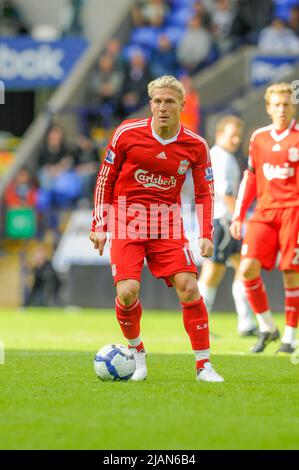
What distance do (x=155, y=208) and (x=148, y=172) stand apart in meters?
0.27

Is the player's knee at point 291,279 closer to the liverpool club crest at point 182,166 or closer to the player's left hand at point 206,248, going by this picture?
the player's left hand at point 206,248

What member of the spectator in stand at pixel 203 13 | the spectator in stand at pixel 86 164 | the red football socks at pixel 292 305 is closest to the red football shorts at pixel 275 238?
the red football socks at pixel 292 305

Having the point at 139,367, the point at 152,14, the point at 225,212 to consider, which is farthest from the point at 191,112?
the point at 139,367

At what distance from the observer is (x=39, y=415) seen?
257 inches

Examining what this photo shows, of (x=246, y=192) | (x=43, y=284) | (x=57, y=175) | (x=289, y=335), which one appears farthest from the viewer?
(x=57, y=175)

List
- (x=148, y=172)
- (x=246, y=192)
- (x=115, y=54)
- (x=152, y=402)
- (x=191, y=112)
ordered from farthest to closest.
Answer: (x=115, y=54)
(x=191, y=112)
(x=246, y=192)
(x=148, y=172)
(x=152, y=402)

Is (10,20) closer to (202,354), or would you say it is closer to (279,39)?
(279,39)

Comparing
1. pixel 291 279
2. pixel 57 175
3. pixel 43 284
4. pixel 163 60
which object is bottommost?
pixel 291 279

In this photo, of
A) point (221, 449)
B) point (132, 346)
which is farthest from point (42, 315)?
point (221, 449)

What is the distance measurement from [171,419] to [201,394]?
1075 mm

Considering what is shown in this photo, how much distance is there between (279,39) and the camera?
21453 mm

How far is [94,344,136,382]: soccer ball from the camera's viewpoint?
26.7 feet

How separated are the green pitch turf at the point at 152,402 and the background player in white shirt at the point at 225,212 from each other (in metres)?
1.12

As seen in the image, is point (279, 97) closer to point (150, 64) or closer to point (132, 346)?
point (132, 346)
